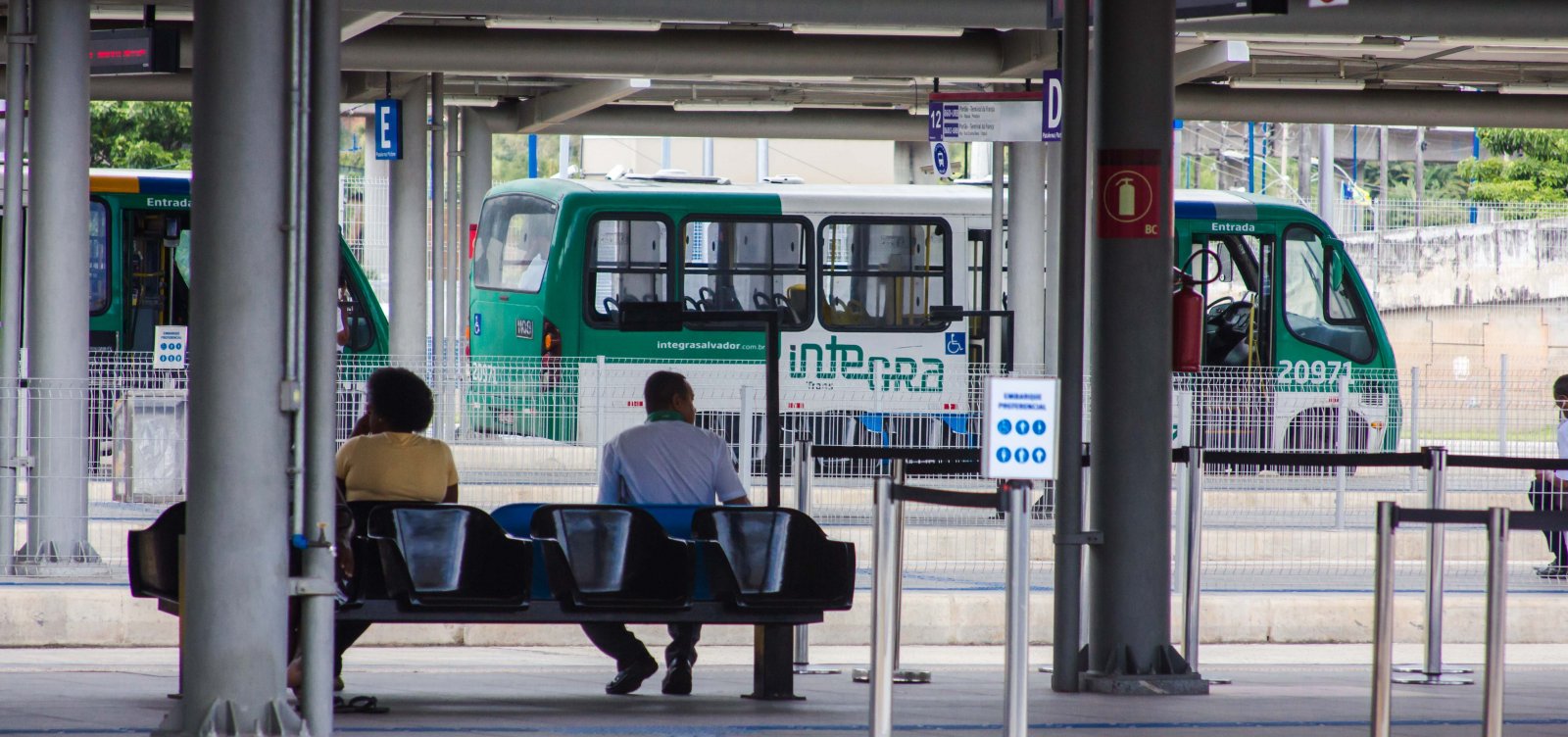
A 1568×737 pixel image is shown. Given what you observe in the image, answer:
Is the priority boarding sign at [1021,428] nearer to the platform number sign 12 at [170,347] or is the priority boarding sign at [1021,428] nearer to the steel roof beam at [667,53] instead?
the steel roof beam at [667,53]

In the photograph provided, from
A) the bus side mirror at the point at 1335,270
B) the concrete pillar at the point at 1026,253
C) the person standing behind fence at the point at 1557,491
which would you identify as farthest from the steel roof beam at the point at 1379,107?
the person standing behind fence at the point at 1557,491

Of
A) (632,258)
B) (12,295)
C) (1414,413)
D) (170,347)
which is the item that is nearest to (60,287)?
(12,295)

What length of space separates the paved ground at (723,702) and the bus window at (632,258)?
9755mm

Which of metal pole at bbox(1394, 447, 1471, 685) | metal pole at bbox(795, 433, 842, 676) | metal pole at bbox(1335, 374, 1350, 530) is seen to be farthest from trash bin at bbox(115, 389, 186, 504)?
metal pole at bbox(1335, 374, 1350, 530)

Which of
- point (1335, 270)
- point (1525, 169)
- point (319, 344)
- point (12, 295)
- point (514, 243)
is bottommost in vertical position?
point (319, 344)

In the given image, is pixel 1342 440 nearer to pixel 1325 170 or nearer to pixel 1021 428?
pixel 1021 428

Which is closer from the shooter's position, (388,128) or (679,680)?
(679,680)

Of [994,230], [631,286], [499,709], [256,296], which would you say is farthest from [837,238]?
[256,296]

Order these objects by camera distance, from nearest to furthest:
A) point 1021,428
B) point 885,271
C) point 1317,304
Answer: point 1021,428 → point 885,271 → point 1317,304

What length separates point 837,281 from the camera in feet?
70.0

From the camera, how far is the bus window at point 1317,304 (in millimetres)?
21766

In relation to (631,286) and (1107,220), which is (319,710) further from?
(631,286)

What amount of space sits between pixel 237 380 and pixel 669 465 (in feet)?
9.65

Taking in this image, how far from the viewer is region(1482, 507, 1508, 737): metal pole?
6426mm
